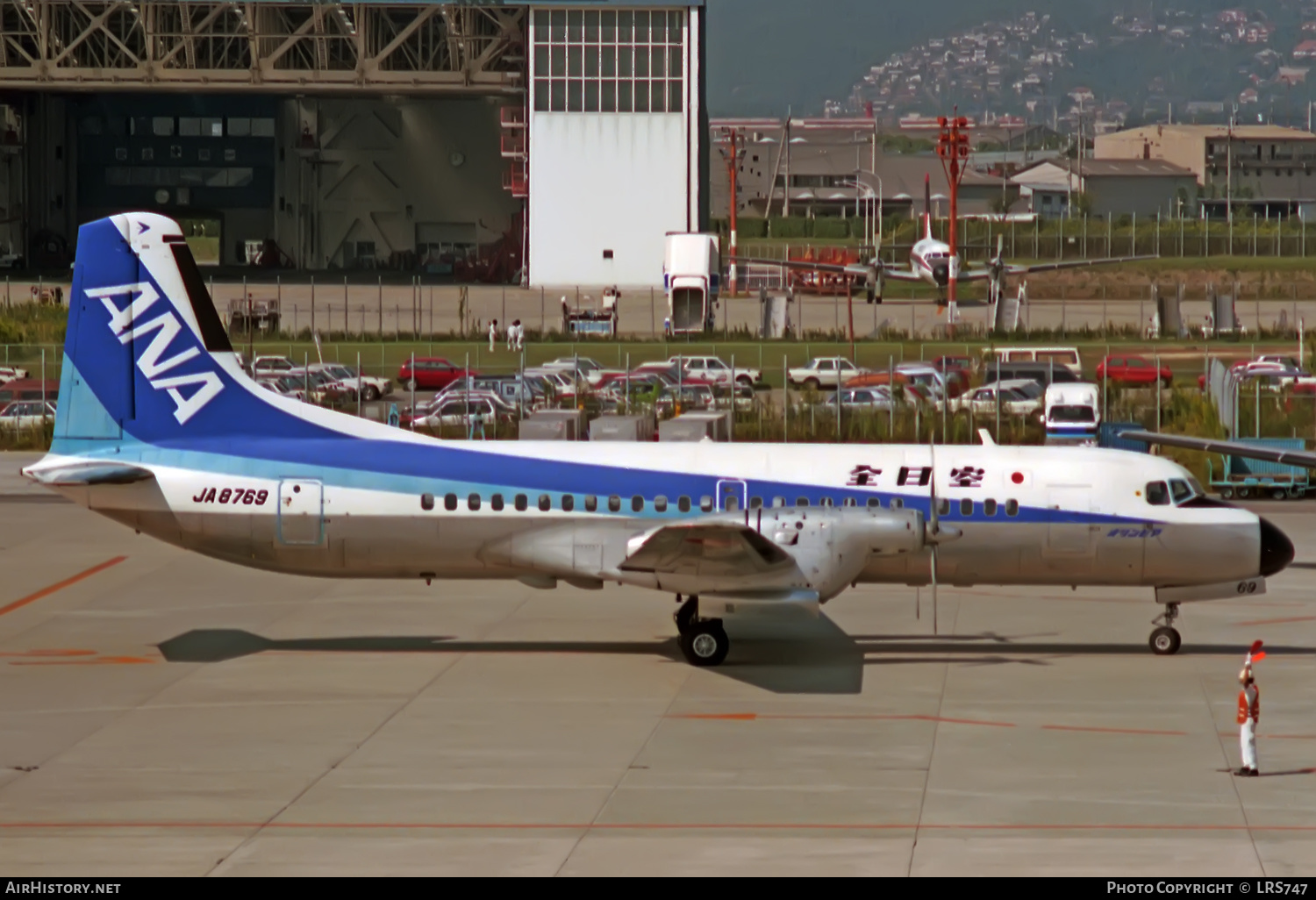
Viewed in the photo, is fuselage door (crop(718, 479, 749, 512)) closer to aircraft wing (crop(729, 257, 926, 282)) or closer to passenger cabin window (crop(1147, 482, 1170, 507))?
passenger cabin window (crop(1147, 482, 1170, 507))

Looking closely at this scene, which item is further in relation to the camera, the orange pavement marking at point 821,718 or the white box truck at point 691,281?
the white box truck at point 691,281

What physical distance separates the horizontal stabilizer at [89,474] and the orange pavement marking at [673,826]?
28.9 feet

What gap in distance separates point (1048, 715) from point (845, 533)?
3.87 meters

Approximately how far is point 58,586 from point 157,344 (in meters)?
8.05

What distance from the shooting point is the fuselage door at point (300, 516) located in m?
26.5

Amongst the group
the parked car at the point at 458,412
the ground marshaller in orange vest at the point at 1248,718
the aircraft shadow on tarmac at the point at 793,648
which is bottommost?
the aircraft shadow on tarmac at the point at 793,648

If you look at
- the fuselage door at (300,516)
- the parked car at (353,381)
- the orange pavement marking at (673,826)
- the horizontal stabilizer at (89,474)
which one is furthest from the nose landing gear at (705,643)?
the parked car at (353,381)

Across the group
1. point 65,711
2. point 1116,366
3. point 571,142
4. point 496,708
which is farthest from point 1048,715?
point 571,142

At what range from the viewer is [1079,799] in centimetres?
1930

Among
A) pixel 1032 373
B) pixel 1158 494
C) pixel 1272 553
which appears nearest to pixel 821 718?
pixel 1158 494

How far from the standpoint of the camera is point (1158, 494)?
27.0m

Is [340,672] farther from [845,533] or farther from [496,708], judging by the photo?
[845,533]

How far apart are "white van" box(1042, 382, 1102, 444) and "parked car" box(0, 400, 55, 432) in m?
29.2

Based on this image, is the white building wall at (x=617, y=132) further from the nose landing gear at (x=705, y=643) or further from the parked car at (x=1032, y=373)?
the nose landing gear at (x=705, y=643)
